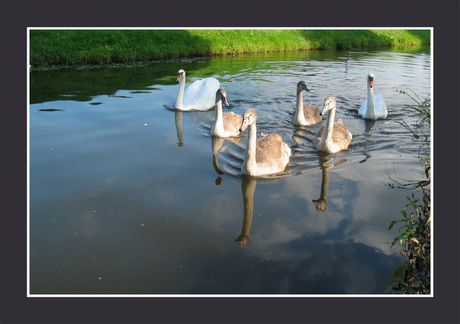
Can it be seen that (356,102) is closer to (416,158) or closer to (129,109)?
(416,158)

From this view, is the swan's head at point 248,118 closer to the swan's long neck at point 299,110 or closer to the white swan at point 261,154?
the white swan at point 261,154

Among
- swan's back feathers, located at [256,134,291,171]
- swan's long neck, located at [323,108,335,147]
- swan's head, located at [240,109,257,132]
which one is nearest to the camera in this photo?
swan's head, located at [240,109,257,132]

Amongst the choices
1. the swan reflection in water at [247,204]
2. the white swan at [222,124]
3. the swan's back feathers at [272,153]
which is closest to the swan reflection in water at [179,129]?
the white swan at [222,124]

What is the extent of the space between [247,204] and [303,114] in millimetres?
5964

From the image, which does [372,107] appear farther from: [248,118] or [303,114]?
[248,118]

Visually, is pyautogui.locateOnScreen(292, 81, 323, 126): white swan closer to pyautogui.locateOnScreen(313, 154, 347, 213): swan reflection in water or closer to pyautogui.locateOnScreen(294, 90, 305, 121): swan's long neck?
pyautogui.locateOnScreen(294, 90, 305, 121): swan's long neck

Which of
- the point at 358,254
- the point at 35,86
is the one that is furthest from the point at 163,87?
the point at 358,254

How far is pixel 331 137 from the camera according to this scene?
33.0 feet

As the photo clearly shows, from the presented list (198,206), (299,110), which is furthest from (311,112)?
(198,206)

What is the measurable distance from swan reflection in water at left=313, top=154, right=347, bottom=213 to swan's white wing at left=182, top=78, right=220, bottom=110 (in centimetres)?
574

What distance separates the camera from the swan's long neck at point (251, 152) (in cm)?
807

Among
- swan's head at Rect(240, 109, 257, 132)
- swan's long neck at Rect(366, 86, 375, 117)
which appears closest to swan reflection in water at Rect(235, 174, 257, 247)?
swan's head at Rect(240, 109, 257, 132)

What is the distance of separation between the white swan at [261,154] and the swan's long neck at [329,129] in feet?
3.14

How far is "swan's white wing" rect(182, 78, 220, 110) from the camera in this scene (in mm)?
14289
